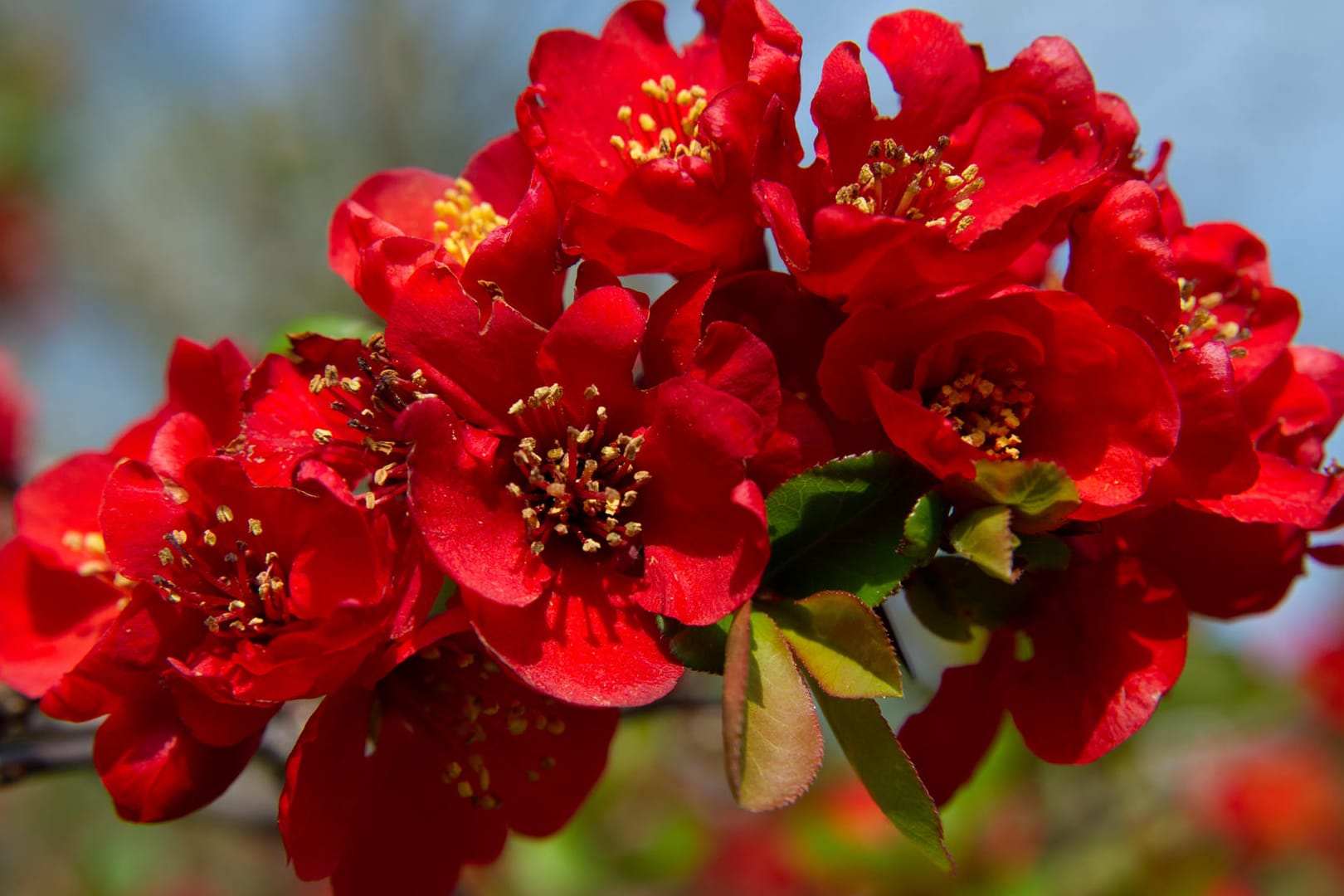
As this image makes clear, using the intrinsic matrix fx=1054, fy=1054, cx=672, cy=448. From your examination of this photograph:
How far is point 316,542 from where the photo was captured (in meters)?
0.97

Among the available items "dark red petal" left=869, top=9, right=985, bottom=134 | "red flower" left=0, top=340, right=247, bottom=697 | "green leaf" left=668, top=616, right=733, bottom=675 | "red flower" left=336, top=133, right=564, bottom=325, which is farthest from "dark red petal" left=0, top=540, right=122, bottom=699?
Result: "dark red petal" left=869, top=9, right=985, bottom=134

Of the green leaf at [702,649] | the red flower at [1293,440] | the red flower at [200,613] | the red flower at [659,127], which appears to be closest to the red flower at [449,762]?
the red flower at [200,613]

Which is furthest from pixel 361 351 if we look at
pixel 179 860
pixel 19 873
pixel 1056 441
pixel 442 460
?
pixel 19 873

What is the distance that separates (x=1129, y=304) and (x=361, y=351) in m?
0.78

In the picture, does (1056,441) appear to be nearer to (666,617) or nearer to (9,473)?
(666,617)

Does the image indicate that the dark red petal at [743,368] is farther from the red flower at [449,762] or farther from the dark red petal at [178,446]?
the dark red petal at [178,446]

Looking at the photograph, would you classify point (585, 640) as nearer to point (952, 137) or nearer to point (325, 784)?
point (325, 784)

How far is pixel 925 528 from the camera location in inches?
36.6

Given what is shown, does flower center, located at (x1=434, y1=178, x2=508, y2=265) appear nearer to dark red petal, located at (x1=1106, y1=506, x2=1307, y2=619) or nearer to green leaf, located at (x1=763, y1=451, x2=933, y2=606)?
green leaf, located at (x1=763, y1=451, x2=933, y2=606)

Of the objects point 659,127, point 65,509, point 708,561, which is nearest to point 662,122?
point 659,127

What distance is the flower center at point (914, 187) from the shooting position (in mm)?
1103

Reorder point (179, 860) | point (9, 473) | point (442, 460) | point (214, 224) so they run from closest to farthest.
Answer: point (442, 460), point (9, 473), point (179, 860), point (214, 224)

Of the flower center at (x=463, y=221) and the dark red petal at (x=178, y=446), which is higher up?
the flower center at (x=463, y=221)

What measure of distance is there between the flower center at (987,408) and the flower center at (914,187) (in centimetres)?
17
